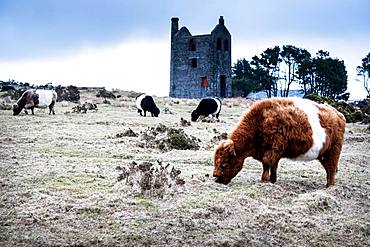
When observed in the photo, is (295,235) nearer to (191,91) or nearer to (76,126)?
(76,126)

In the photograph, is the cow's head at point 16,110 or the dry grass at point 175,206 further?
the cow's head at point 16,110

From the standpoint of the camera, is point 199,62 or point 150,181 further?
point 199,62

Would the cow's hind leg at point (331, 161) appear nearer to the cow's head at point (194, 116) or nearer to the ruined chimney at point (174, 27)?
the cow's head at point (194, 116)

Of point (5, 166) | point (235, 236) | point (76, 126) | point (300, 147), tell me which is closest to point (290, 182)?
point (300, 147)

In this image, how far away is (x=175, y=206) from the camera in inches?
288

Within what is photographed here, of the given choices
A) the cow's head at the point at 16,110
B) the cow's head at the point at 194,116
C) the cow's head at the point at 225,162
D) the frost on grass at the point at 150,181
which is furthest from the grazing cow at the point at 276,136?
the cow's head at the point at 16,110

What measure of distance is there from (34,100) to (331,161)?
16.7 meters

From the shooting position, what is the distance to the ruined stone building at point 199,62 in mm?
54344

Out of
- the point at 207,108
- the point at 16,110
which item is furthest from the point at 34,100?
the point at 207,108

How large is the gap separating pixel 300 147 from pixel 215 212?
246 cm

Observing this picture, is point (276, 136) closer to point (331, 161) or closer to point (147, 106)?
point (331, 161)

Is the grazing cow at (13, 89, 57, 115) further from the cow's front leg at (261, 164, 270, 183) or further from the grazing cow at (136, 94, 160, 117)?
the cow's front leg at (261, 164, 270, 183)

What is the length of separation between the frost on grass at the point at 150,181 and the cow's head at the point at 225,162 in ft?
2.30

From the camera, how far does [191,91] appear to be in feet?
181
